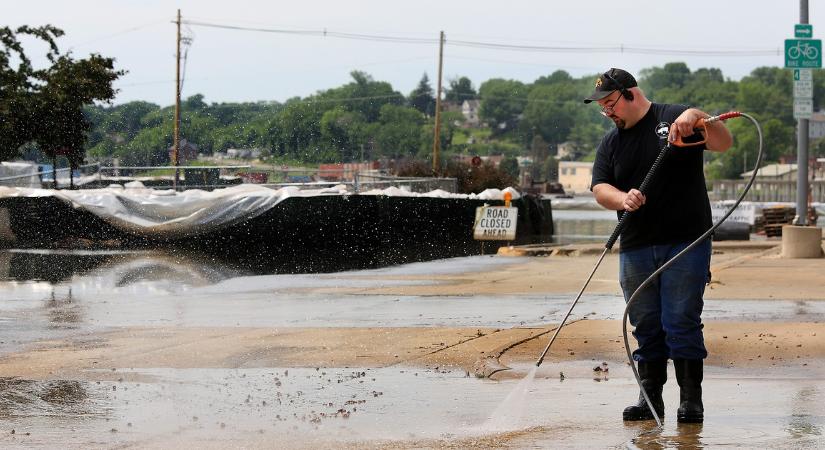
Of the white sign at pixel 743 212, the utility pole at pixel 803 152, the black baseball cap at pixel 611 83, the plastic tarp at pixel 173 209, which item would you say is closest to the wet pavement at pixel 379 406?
the black baseball cap at pixel 611 83

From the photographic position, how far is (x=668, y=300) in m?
6.84

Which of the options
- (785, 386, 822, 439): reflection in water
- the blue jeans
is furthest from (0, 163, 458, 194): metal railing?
the blue jeans

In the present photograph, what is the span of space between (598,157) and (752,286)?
9465 mm

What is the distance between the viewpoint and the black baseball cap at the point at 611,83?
687 centimetres

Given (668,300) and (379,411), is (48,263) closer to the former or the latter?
(379,411)

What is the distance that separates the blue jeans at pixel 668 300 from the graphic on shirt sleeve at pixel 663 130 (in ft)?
1.85

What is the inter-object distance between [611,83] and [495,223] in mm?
21571

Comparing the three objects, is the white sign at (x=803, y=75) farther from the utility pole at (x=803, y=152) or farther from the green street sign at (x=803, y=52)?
the utility pole at (x=803, y=152)

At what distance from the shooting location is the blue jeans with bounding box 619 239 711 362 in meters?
6.79

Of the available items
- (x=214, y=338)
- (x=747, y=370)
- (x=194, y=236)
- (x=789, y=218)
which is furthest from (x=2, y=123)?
(x=747, y=370)

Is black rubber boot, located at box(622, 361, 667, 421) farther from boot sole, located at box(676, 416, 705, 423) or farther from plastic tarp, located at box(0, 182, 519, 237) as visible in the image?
plastic tarp, located at box(0, 182, 519, 237)

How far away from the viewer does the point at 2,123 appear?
39.1 metres

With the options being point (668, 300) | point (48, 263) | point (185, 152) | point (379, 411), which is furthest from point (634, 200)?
point (185, 152)

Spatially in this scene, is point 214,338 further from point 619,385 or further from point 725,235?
point 725,235
